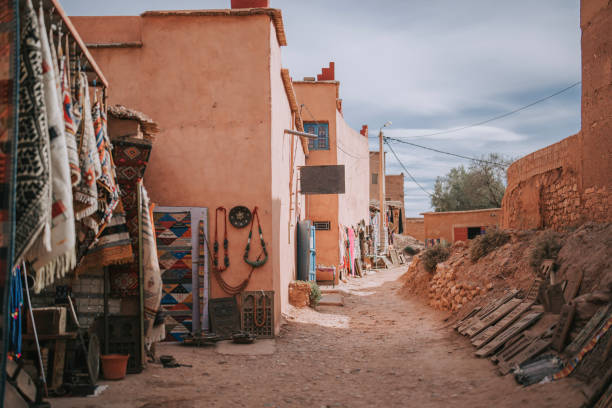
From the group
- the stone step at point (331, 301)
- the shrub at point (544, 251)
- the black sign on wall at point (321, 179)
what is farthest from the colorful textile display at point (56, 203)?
the stone step at point (331, 301)

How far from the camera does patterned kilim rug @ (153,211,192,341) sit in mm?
7797

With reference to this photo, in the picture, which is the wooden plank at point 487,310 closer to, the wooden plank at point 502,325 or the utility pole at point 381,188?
the wooden plank at point 502,325

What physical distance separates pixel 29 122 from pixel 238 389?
12.8ft

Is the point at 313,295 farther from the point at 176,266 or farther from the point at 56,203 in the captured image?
the point at 56,203

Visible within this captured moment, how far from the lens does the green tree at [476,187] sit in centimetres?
3328

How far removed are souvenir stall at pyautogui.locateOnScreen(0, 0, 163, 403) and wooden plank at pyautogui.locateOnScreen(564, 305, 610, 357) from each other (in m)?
4.40

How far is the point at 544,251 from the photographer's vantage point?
8.46 metres

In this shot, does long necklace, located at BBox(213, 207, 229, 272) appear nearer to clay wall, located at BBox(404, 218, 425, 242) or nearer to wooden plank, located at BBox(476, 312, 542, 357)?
wooden plank, located at BBox(476, 312, 542, 357)

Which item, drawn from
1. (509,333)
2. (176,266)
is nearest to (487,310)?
(509,333)

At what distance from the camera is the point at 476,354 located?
271 inches

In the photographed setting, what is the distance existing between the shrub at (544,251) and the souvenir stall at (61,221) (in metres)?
6.30

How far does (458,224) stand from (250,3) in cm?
2129

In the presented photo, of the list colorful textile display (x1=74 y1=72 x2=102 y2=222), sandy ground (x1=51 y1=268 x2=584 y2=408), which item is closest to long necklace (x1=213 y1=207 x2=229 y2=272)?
sandy ground (x1=51 y1=268 x2=584 y2=408)

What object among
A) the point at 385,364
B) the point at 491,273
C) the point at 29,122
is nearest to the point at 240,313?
the point at 385,364
